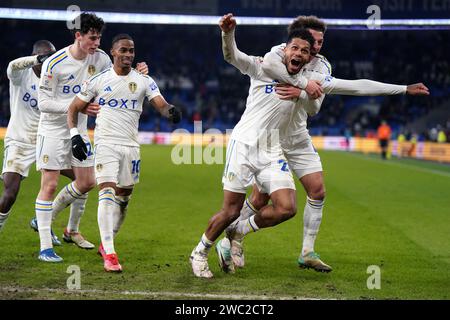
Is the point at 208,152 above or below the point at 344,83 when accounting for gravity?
below

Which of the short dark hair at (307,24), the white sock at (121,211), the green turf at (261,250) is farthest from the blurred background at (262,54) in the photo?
the short dark hair at (307,24)

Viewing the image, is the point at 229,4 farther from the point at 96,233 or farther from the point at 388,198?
the point at 96,233

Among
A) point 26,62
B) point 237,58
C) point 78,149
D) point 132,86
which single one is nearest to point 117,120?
point 132,86

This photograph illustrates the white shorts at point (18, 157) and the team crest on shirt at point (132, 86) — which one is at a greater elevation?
the team crest on shirt at point (132, 86)

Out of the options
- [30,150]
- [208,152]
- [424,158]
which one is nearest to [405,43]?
[424,158]

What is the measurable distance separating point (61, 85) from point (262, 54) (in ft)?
122

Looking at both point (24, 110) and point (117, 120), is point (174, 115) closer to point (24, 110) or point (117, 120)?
point (117, 120)

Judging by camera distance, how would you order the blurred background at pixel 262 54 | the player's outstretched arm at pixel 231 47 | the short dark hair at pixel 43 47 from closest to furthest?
the player's outstretched arm at pixel 231 47
the short dark hair at pixel 43 47
the blurred background at pixel 262 54

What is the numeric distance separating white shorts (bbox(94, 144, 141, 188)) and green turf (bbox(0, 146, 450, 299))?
35.3 inches

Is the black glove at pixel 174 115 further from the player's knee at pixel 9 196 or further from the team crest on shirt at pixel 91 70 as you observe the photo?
the player's knee at pixel 9 196

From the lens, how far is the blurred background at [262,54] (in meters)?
40.1

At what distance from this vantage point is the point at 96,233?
938cm

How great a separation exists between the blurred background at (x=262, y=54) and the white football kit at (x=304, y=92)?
32140 mm
